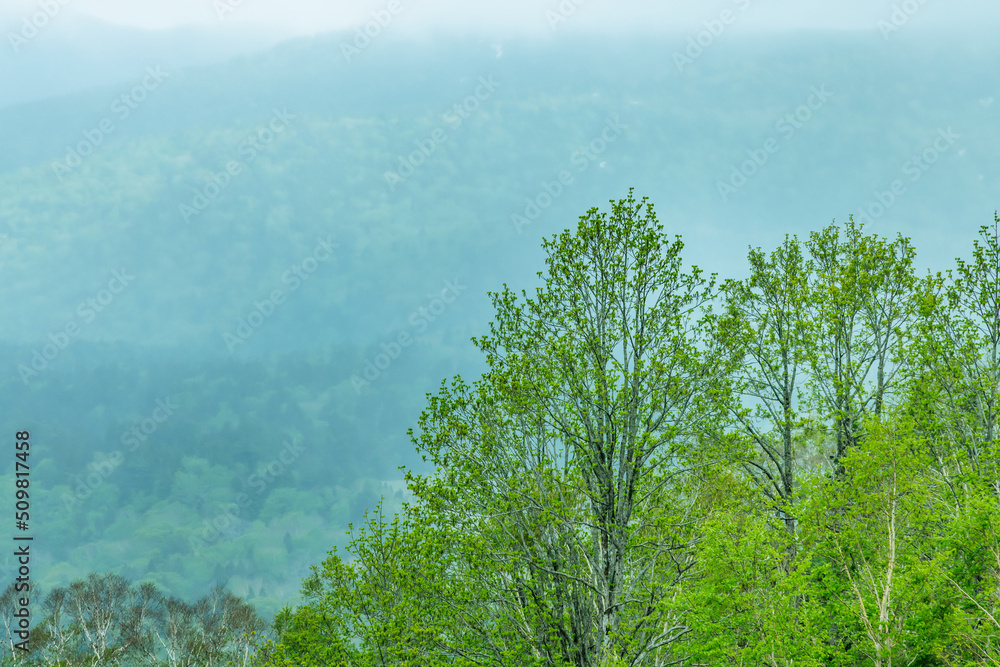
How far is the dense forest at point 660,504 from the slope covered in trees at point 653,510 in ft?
0.20

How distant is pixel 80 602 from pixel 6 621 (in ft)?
19.3

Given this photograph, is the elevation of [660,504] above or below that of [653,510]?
above

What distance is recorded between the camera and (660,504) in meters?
17.9

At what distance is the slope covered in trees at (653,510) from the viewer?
12.9 m

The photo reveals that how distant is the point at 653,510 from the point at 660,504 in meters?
1.04

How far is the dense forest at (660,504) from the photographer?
12.9m

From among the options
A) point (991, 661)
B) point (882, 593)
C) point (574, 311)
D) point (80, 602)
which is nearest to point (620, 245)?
point (574, 311)

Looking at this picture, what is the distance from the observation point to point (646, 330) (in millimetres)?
16828

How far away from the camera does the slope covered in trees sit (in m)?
12.9

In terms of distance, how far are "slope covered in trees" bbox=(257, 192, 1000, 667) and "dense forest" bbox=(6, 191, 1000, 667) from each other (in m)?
0.06

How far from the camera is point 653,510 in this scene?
1694 cm

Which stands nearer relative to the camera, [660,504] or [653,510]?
[653,510]

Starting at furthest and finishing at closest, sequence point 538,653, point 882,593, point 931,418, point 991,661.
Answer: point 931,418, point 538,653, point 882,593, point 991,661

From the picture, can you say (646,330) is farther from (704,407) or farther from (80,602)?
(80,602)
